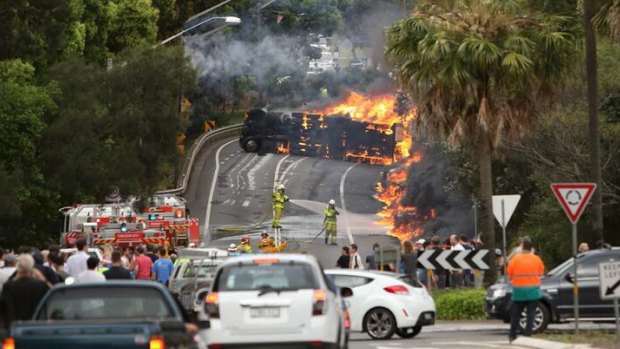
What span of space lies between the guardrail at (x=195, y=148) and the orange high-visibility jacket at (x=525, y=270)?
4224cm

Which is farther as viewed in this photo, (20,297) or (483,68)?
(483,68)

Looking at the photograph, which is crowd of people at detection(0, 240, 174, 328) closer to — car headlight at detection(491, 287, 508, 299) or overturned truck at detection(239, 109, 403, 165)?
car headlight at detection(491, 287, 508, 299)

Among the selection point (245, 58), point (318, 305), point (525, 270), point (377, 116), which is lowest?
point (318, 305)

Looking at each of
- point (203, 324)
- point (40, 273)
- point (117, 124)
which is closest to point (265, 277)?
point (203, 324)

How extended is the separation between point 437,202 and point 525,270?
33.9m

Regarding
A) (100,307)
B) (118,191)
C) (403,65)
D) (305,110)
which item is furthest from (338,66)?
(100,307)

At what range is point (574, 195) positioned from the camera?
82.7ft

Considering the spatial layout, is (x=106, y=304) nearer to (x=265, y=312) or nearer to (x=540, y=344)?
(x=265, y=312)

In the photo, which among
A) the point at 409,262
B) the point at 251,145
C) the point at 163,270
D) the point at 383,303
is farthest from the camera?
the point at 251,145

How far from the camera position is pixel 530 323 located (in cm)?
2391

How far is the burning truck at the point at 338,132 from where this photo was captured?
223ft

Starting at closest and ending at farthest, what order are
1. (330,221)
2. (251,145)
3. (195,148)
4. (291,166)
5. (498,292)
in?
1. (498,292)
2. (330,221)
3. (291,166)
4. (251,145)
5. (195,148)

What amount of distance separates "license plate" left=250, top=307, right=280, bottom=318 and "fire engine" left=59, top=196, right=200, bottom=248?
2384cm

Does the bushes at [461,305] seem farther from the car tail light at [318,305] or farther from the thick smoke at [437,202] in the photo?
the thick smoke at [437,202]
